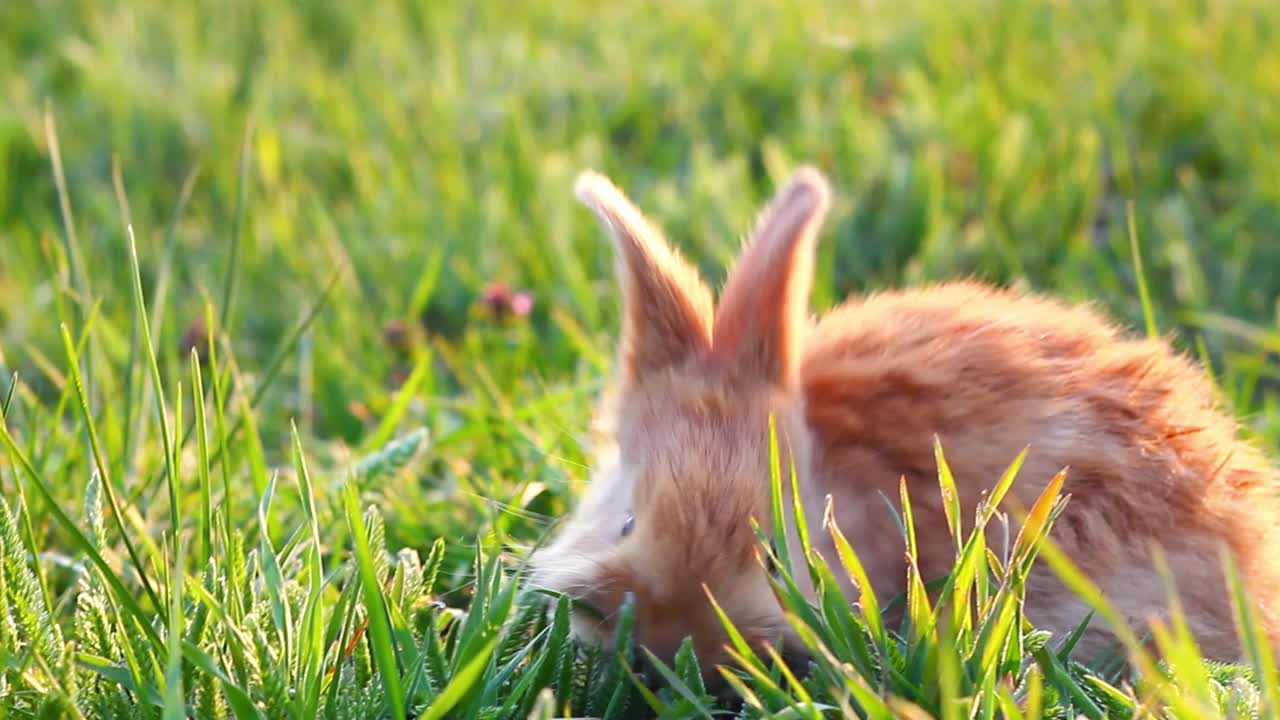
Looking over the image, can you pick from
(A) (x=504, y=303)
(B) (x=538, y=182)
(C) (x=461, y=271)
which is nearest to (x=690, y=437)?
(A) (x=504, y=303)

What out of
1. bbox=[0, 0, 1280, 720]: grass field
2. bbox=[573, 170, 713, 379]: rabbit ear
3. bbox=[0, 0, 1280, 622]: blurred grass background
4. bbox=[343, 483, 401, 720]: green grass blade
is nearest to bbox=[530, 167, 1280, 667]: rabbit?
bbox=[573, 170, 713, 379]: rabbit ear

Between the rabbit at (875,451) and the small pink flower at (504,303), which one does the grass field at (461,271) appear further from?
the rabbit at (875,451)

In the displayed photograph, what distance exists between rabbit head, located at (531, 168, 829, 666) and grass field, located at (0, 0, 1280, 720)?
0.33ft

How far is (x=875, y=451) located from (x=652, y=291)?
0.50 m

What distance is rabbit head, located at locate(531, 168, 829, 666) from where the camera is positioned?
2.04 metres

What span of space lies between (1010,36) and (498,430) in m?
3.33

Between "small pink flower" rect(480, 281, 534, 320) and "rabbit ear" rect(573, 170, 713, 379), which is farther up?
"rabbit ear" rect(573, 170, 713, 379)

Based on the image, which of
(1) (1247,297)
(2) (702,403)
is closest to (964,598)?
(2) (702,403)

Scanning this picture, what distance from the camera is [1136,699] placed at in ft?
6.57

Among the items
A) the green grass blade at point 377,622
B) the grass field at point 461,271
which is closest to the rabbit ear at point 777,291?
the grass field at point 461,271

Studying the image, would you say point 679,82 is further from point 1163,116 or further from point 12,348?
point 12,348

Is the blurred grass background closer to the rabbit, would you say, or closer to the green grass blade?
the rabbit

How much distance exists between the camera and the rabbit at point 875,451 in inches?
83.3

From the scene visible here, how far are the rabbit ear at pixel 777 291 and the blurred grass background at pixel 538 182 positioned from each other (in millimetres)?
615
